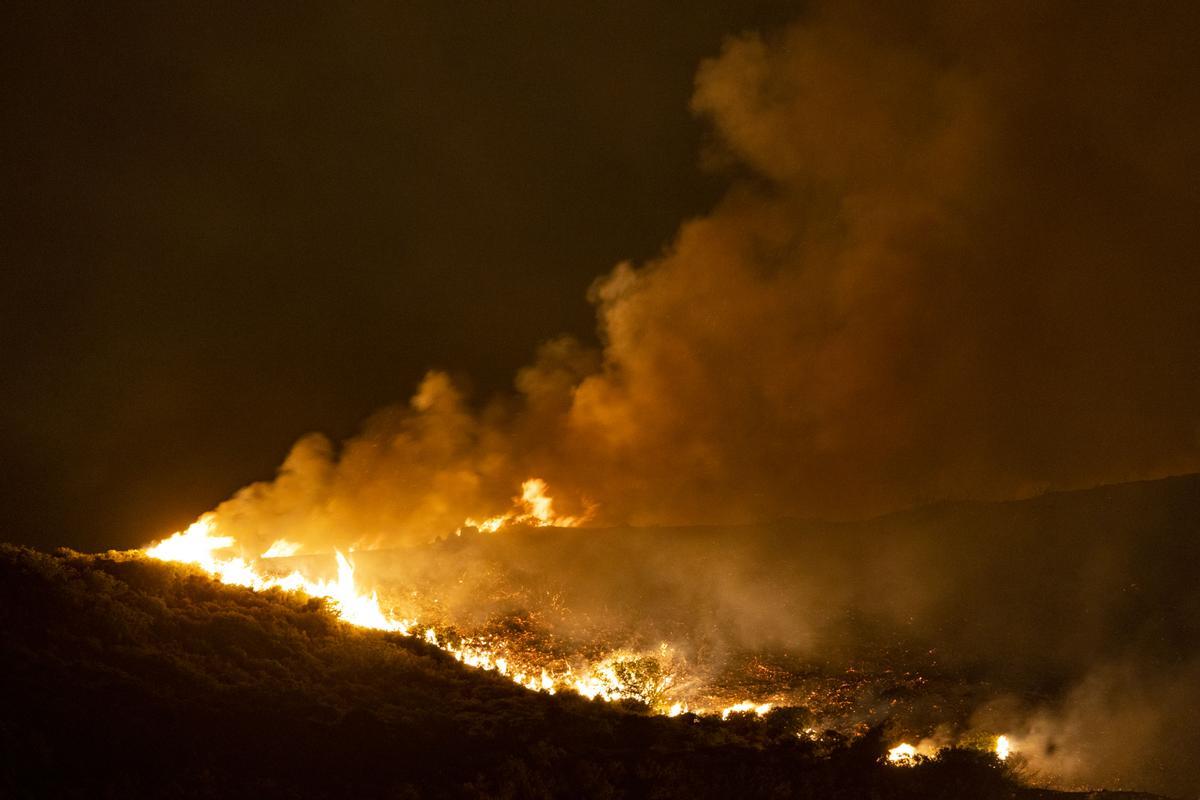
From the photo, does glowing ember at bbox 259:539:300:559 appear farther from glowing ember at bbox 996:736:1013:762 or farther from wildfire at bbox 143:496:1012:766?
glowing ember at bbox 996:736:1013:762

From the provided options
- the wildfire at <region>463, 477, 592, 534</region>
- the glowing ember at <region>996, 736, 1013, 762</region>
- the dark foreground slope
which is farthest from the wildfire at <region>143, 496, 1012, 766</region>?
the wildfire at <region>463, 477, 592, 534</region>

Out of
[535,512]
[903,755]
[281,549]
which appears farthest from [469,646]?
[903,755]

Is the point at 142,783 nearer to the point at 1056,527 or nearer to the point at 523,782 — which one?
the point at 523,782

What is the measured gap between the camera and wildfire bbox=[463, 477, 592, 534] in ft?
76.3

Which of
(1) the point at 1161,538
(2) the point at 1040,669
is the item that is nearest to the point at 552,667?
(2) the point at 1040,669

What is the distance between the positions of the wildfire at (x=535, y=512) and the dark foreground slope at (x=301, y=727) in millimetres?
8484

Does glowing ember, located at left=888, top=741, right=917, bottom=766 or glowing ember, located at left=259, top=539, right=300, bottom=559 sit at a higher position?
glowing ember, located at left=259, top=539, right=300, bottom=559

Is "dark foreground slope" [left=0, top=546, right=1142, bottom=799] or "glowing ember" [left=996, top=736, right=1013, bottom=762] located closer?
"dark foreground slope" [left=0, top=546, right=1142, bottom=799]

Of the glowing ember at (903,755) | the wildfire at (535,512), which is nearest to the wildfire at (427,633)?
the glowing ember at (903,755)

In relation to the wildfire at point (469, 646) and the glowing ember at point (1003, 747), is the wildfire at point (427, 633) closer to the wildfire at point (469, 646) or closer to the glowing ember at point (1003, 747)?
the wildfire at point (469, 646)

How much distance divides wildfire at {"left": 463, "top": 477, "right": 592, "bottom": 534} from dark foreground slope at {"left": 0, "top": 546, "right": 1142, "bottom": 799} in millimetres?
8484

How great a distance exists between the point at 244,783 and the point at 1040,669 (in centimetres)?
1668

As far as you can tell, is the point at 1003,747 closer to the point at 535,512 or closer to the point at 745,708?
the point at 745,708

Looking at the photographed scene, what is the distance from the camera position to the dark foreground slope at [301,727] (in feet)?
31.1
